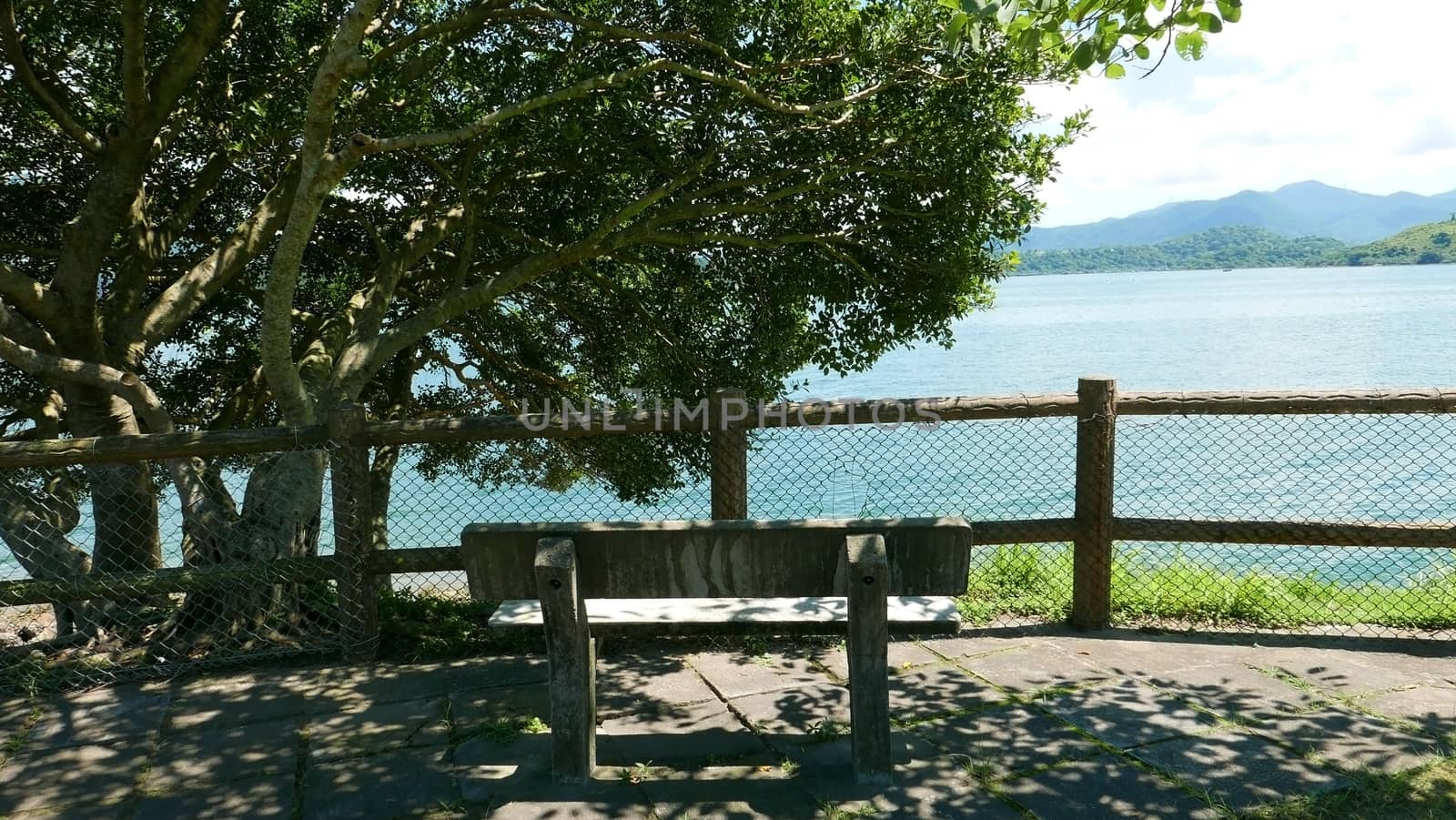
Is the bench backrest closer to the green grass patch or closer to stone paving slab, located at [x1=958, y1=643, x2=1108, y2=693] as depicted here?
stone paving slab, located at [x1=958, y1=643, x2=1108, y2=693]

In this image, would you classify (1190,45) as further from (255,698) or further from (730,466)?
(255,698)

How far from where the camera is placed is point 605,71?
5836mm

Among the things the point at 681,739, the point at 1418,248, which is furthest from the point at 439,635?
the point at 1418,248

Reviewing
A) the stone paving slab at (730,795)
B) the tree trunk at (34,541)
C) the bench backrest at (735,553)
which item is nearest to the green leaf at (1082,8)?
the bench backrest at (735,553)

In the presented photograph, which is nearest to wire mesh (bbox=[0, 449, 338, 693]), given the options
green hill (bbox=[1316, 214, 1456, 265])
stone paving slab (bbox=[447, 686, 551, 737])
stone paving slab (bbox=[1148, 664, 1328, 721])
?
stone paving slab (bbox=[447, 686, 551, 737])

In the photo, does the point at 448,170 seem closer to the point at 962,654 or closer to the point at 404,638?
the point at 404,638

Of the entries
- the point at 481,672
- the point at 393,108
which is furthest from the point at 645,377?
the point at 481,672

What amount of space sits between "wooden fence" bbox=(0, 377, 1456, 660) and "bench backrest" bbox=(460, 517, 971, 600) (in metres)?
1.66

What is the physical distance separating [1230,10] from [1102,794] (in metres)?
2.77

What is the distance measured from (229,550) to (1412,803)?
18.2 feet

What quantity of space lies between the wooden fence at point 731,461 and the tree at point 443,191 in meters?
0.55

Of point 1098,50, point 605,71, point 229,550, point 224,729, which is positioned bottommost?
point 224,729

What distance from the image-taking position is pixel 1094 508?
A: 518cm

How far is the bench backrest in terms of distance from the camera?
127 inches
